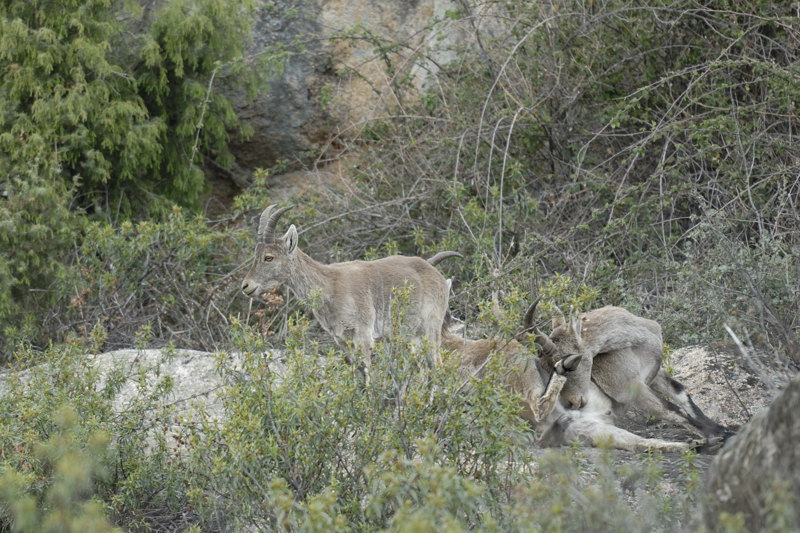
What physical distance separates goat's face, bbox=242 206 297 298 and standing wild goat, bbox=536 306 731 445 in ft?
8.40

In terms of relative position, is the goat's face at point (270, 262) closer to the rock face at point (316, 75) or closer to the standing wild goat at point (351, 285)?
the standing wild goat at point (351, 285)

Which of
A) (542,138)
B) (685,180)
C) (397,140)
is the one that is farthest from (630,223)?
(397,140)

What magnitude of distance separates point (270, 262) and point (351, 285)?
0.76m

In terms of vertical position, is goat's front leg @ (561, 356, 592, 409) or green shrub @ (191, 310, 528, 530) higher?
green shrub @ (191, 310, 528, 530)

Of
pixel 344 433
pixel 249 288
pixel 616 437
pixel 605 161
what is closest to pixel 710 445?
pixel 616 437

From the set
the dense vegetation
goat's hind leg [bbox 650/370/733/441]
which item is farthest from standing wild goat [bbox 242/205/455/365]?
goat's hind leg [bbox 650/370/733/441]

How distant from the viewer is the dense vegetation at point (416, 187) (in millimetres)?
7484

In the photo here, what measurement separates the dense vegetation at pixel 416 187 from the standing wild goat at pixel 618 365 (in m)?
0.27

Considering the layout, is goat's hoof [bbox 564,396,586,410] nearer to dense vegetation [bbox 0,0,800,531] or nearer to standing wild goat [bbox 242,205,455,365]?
dense vegetation [bbox 0,0,800,531]

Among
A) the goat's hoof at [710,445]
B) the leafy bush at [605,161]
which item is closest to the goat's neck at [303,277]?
the leafy bush at [605,161]

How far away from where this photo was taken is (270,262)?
880 centimetres

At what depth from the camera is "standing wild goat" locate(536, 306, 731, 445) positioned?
7.09 meters

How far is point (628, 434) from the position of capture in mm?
6809

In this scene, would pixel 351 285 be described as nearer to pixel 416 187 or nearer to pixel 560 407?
pixel 560 407
